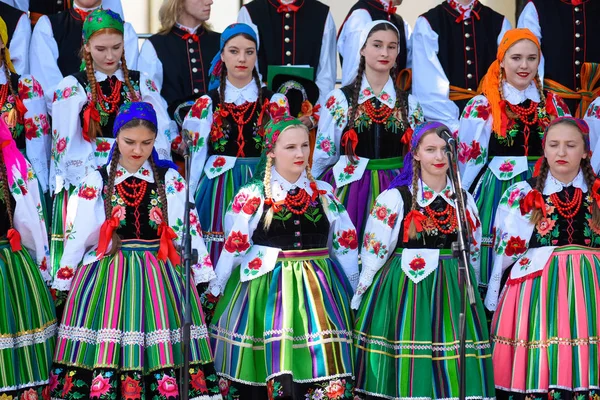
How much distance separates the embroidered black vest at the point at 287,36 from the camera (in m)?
7.13

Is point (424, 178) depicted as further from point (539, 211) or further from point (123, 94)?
point (123, 94)

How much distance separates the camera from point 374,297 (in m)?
5.58

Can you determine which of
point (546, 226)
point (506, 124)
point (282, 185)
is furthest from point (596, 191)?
point (282, 185)

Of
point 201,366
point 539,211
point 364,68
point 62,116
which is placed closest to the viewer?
point 201,366

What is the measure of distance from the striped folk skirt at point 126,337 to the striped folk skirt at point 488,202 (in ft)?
5.38

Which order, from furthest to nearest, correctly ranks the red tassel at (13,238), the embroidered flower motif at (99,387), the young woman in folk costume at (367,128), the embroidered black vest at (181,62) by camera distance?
the embroidered black vest at (181,62) < the young woman in folk costume at (367,128) < the red tassel at (13,238) < the embroidered flower motif at (99,387)

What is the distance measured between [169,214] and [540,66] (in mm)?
2492

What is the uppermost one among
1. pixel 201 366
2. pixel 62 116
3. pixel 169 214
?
pixel 62 116

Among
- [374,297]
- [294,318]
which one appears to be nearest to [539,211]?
[374,297]

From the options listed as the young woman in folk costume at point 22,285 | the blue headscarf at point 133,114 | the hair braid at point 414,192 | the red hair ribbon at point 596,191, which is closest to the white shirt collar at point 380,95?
the hair braid at point 414,192

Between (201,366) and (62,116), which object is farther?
(62,116)

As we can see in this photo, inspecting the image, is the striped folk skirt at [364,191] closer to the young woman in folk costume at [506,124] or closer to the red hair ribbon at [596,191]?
the young woman in folk costume at [506,124]

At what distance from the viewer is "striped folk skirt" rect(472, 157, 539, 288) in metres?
6.20

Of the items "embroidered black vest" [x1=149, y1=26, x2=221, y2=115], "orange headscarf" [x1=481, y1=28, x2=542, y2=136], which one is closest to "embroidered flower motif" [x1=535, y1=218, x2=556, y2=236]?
A: "orange headscarf" [x1=481, y1=28, x2=542, y2=136]
